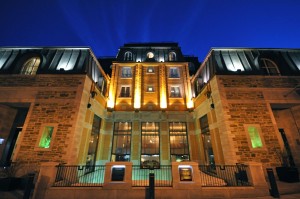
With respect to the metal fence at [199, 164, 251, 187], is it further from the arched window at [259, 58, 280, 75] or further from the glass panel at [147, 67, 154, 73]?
the glass panel at [147, 67, 154, 73]

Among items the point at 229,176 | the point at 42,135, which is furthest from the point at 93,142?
the point at 229,176

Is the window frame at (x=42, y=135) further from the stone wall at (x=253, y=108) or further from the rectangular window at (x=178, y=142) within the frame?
the stone wall at (x=253, y=108)

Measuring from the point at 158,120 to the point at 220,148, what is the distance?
22.6 feet

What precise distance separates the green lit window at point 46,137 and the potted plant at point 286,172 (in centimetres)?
1503

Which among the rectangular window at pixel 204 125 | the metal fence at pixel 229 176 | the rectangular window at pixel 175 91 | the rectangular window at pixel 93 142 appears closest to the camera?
the metal fence at pixel 229 176

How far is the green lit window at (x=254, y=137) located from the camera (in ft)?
30.3

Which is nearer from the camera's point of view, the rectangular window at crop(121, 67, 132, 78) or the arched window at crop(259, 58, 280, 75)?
the arched window at crop(259, 58, 280, 75)

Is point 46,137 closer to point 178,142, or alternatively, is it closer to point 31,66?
point 31,66

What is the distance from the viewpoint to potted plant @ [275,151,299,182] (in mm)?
7949

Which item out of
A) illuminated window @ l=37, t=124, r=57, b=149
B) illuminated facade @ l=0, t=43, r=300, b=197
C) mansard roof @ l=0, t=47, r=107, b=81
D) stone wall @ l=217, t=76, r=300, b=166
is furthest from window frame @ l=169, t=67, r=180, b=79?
illuminated window @ l=37, t=124, r=57, b=149

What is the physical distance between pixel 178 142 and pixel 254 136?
7103 millimetres

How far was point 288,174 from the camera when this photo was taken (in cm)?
799

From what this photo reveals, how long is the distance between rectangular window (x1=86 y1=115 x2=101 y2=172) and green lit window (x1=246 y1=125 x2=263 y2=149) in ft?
41.7

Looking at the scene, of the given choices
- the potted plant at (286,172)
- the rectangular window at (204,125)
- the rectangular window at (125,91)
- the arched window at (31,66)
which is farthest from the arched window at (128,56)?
the potted plant at (286,172)
